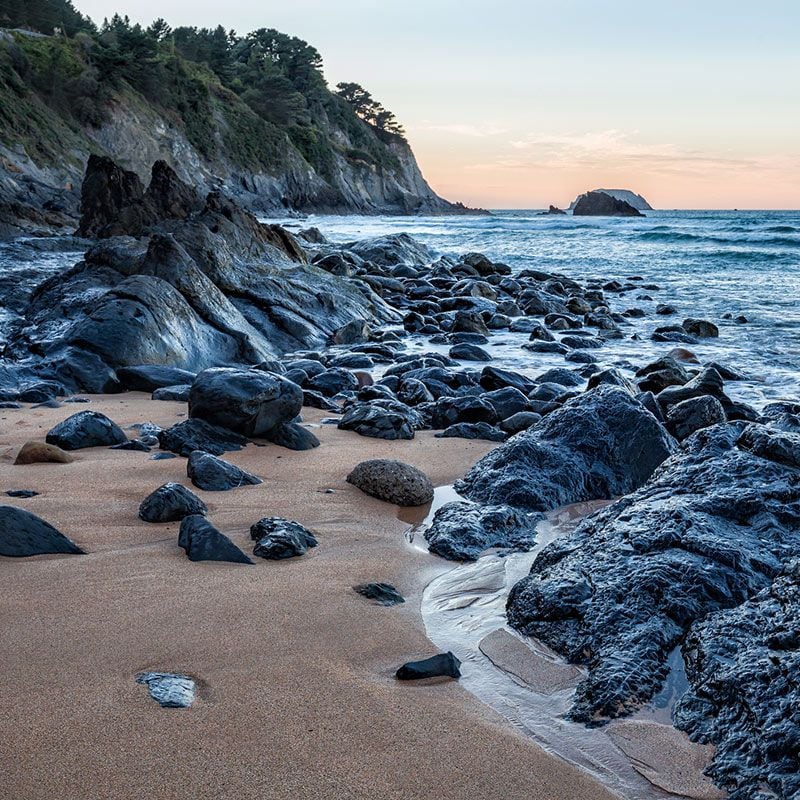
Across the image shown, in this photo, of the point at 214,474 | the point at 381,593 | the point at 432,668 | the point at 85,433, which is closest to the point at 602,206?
the point at 85,433

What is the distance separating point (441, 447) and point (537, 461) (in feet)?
3.60

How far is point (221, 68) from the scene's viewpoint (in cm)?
6475

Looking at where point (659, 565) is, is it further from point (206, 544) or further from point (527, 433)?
point (527, 433)

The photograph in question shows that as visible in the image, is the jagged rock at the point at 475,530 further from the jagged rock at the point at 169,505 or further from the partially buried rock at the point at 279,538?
the jagged rock at the point at 169,505

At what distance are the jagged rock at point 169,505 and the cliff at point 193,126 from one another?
1010 centimetres

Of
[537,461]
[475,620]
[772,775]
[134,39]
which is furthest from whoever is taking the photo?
[134,39]

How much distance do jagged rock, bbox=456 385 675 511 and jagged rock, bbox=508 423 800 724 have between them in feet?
2.63

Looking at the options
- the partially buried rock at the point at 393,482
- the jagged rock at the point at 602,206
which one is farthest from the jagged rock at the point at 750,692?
the jagged rock at the point at 602,206

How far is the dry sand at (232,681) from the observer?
1648 millimetres

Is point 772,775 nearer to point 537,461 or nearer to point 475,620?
point 475,620

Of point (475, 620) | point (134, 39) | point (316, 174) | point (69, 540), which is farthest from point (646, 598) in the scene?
point (316, 174)

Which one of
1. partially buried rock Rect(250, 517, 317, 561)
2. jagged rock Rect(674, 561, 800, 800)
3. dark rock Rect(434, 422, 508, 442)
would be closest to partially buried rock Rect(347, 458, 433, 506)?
partially buried rock Rect(250, 517, 317, 561)

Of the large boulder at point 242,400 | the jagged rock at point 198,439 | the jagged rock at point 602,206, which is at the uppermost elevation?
the jagged rock at point 602,206

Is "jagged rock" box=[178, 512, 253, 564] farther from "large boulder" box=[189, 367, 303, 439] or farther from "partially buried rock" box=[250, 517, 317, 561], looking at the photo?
"large boulder" box=[189, 367, 303, 439]
